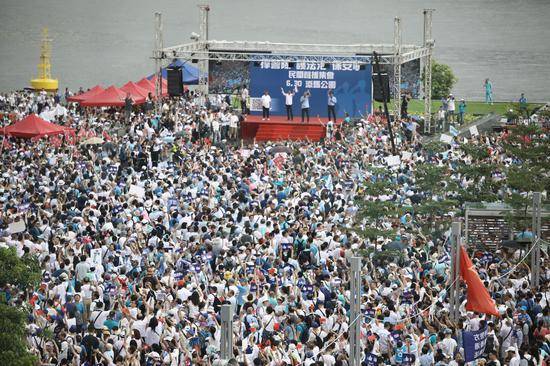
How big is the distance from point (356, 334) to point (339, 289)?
466cm

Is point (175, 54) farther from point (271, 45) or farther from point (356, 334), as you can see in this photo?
point (356, 334)

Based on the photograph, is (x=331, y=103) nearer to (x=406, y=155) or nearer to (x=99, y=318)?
(x=406, y=155)

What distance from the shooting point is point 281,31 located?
11762 cm

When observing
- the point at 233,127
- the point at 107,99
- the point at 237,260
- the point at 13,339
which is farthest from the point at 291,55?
the point at 13,339

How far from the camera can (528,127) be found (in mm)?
27469

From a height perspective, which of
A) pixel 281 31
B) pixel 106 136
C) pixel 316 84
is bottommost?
pixel 106 136

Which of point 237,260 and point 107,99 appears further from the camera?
point 107,99

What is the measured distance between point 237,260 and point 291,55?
20.7 m

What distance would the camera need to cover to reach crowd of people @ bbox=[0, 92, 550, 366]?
1739cm

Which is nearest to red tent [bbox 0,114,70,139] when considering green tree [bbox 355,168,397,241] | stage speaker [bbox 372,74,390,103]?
stage speaker [bbox 372,74,390,103]

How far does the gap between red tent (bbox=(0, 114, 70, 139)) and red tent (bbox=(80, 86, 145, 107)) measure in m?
5.51

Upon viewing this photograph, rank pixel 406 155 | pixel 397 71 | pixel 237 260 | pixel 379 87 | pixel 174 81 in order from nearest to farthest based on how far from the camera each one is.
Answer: pixel 237 260
pixel 406 155
pixel 379 87
pixel 397 71
pixel 174 81

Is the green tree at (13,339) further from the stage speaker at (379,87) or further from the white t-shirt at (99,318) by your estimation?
the stage speaker at (379,87)

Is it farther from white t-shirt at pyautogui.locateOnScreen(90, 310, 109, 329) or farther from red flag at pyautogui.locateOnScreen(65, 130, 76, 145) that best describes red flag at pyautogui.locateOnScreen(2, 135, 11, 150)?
white t-shirt at pyautogui.locateOnScreen(90, 310, 109, 329)
